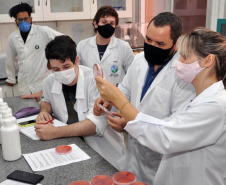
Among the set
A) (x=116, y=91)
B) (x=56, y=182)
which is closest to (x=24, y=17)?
(x=116, y=91)

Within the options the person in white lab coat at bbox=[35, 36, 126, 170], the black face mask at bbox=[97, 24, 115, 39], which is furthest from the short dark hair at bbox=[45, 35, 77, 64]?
the black face mask at bbox=[97, 24, 115, 39]

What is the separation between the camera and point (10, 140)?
117cm

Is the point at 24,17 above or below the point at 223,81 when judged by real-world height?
above

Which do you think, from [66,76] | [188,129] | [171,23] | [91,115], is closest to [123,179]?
[188,129]

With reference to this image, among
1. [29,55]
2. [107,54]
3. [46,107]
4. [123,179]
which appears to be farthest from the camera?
[29,55]

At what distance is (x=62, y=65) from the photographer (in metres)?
1.67

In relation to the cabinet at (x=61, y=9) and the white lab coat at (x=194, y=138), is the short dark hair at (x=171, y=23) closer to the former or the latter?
the white lab coat at (x=194, y=138)

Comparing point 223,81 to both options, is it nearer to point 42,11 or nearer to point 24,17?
point 24,17

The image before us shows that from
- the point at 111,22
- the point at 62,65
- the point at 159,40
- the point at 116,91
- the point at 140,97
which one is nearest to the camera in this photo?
the point at 116,91

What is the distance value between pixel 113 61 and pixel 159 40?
126cm

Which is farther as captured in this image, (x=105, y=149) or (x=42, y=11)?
(x=42, y=11)

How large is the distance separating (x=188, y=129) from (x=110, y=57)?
170 centimetres

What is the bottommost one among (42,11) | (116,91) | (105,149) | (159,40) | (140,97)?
(105,149)

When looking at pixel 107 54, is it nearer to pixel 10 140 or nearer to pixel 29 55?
pixel 29 55
